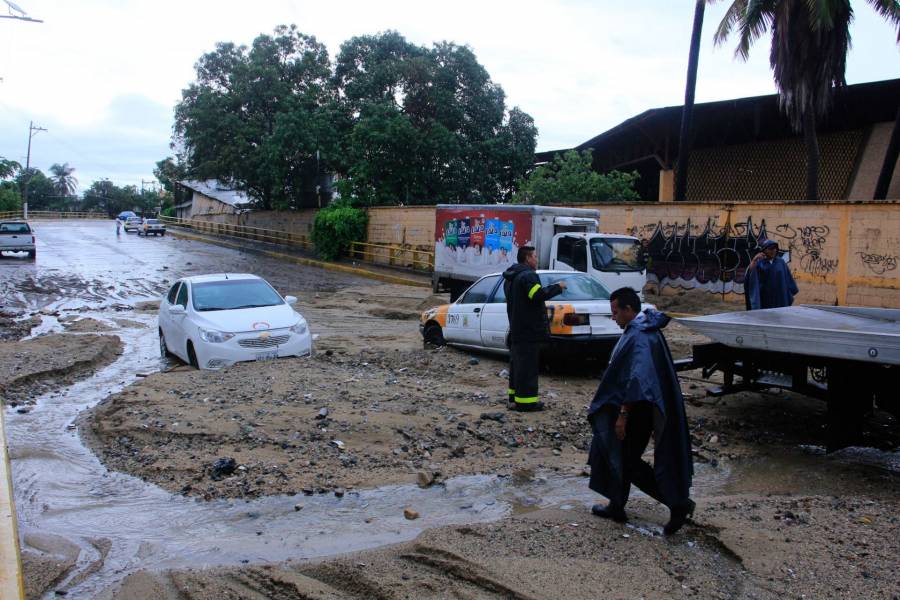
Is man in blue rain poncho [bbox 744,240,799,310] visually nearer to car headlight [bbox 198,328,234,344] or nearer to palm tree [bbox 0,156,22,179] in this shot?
car headlight [bbox 198,328,234,344]

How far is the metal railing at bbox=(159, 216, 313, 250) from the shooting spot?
135ft

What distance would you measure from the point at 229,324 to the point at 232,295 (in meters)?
1.15

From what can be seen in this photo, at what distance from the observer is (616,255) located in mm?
16562

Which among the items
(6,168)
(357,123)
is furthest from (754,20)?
(6,168)

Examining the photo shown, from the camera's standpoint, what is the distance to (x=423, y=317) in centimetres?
1262

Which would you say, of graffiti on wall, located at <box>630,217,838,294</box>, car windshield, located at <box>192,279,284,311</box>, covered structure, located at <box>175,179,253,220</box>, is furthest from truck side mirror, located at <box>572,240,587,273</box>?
covered structure, located at <box>175,179,253,220</box>

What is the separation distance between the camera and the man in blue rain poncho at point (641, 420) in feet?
15.5

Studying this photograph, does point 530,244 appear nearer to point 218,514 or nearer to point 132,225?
point 218,514

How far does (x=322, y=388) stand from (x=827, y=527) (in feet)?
18.1

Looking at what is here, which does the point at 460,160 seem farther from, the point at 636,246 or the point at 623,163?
the point at 636,246

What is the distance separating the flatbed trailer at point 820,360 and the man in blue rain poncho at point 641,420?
1927 mm

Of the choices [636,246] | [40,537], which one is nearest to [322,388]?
[40,537]

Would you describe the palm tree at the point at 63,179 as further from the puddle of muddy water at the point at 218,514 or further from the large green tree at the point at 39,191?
the puddle of muddy water at the point at 218,514

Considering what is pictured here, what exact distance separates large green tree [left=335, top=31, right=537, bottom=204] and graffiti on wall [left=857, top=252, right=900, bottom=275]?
1931 cm
